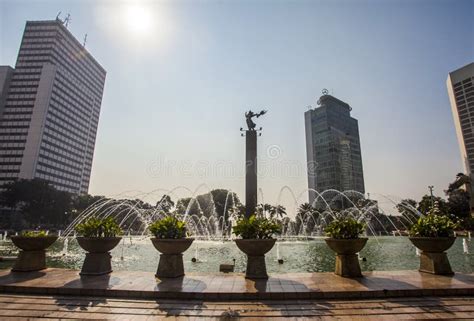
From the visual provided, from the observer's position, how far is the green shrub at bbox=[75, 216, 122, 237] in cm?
911

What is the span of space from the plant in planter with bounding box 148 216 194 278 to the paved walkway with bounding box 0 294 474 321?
6.43ft

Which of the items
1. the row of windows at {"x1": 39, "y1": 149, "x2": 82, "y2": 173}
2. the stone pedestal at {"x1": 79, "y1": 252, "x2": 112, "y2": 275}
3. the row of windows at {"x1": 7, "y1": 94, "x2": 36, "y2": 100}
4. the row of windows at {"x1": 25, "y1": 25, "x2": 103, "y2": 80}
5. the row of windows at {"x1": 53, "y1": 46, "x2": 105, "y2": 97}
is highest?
the row of windows at {"x1": 25, "y1": 25, "x2": 103, "y2": 80}

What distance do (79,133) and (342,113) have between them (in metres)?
137

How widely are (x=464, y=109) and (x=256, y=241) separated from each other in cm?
15890

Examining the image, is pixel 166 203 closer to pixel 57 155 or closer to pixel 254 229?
pixel 57 155

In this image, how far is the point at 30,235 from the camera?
9477mm

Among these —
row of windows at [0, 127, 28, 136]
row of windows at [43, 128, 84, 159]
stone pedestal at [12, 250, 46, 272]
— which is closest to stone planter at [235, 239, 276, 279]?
stone pedestal at [12, 250, 46, 272]

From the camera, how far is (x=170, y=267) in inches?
332

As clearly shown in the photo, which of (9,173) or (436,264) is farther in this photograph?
(9,173)

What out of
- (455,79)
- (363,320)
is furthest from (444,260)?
(455,79)

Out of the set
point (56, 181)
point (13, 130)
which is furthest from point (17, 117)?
point (56, 181)

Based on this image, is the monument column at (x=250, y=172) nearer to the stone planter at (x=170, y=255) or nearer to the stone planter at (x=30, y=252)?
the stone planter at (x=170, y=255)

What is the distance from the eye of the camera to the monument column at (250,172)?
50.8 ft

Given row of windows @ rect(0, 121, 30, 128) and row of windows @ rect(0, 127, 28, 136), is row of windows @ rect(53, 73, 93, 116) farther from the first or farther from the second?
row of windows @ rect(0, 127, 28, 136)
